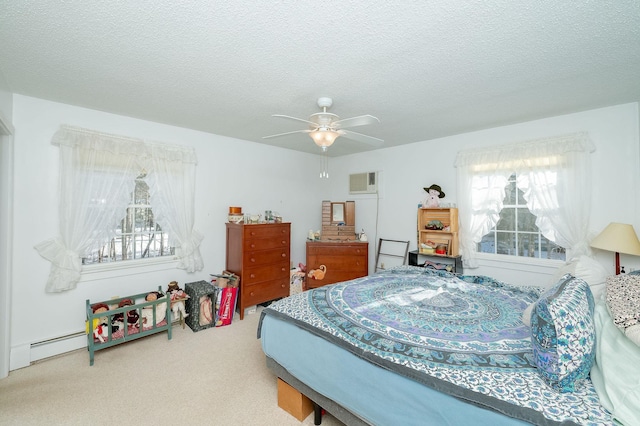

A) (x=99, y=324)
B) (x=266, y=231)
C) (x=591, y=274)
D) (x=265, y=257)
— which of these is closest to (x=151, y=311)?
(x=99, y=324)

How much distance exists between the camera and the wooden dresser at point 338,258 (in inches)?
172

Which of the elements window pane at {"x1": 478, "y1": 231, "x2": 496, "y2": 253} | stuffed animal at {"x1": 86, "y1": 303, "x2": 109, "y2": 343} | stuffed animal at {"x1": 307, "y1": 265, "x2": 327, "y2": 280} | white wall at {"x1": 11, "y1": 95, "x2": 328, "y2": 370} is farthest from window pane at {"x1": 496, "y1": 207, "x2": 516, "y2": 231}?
stuffed animal at {"x1": 86, "y1": 303, "x2": 109, "y2": 343}

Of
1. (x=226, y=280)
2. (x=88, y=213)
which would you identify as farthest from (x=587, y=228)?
(x=88, y=213)

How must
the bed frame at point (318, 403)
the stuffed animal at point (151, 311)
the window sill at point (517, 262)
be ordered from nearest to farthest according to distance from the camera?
the bed frame at point (318, 403) → the stuffed animal at point (151, 311) → the window sill at point (517, 262)

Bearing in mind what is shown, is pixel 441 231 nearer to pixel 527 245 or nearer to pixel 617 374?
pixel 527 245

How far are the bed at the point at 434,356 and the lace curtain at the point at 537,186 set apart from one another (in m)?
1.13

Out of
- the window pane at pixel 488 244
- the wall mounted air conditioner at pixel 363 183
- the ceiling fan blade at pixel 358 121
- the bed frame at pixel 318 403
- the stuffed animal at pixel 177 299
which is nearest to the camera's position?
the bed frame at pixel 318 403

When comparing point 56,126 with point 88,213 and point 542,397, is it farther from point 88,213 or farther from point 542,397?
point 542,397

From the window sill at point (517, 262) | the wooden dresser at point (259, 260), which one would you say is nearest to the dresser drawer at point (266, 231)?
the wooden dresser at point (259, 260)

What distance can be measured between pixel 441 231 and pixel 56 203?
4423 mm

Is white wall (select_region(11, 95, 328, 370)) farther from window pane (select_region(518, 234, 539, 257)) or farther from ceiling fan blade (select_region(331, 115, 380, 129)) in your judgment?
window pane (select_region(518, 234, 539, 257))

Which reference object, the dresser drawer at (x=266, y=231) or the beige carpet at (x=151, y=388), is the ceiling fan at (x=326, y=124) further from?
the beige carpet at (x=151, y=388)

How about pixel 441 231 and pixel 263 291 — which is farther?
pixel 263 291

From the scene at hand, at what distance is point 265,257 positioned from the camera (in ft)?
12.8
